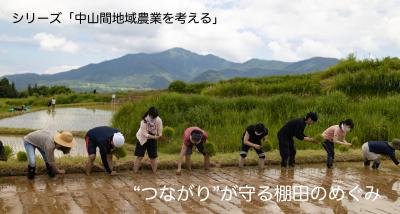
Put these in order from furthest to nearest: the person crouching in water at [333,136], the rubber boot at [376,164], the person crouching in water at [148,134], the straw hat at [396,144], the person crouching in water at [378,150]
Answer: the rubber boot at [376,164]
the person crouching in water at [333,136]
the person crouching in water at [378,150]
the straw hat at [396,144]
the person crouching in water at [148,134]

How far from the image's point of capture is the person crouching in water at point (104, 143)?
303 inches

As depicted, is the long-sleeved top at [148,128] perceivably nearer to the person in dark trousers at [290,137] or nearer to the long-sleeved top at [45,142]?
the long-sleeved top at [45,142]

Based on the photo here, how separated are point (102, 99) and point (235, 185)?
42725mm

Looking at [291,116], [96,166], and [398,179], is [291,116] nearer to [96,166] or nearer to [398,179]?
[398,179]

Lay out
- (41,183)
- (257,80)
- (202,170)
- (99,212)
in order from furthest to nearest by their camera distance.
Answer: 1. (257,80)
2. (202,170)
3. (41,183)
4. (99,212)

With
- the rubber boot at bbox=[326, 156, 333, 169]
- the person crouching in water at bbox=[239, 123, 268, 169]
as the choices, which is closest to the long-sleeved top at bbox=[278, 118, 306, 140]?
the person crouching in water at bbox=[239, 123, 268, 169]

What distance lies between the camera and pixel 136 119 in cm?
1556

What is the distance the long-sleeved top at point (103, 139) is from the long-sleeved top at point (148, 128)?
0.51m

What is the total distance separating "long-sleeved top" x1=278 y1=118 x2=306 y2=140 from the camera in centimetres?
895

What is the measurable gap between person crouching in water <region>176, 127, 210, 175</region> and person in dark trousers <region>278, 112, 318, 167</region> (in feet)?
5.33

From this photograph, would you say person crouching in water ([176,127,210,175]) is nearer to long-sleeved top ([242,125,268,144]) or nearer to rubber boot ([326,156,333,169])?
long-sleeved top ([242,125,268,144])

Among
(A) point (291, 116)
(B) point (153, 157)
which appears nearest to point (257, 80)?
(A) point (291, 116)

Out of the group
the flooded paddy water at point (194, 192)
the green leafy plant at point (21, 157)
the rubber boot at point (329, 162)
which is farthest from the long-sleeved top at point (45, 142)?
the rubber boot at point (329, 162)

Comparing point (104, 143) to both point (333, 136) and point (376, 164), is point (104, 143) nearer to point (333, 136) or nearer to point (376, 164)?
point (333, 136)
